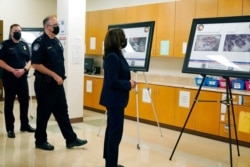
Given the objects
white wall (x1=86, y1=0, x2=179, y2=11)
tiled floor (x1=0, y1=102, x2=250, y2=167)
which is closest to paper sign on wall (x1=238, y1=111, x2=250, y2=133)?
tiled floor (x1=0, y1=102, x2=250, y2=167)

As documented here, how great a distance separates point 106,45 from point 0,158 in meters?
1.86

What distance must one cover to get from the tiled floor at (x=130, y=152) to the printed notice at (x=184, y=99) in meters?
0.49

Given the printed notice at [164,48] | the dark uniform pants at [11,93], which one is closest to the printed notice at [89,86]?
the printed notice at [164,48]

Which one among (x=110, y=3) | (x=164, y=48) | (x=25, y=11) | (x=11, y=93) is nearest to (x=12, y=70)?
(x=11, y=93)

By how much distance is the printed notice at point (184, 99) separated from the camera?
16.8ft

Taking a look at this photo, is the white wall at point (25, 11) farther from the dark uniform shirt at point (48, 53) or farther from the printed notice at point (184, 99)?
the printed notice at point (184, 99)

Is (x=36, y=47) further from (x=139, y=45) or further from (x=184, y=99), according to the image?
(x=184, y=99)

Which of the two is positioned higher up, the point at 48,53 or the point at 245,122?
the point at 48,53

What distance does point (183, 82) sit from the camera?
5.81 metres

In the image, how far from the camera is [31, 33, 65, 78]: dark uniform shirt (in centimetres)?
382

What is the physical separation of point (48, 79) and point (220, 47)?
6.74 feet

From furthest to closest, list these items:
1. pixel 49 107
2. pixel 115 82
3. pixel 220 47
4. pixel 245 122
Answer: pixel 49 107 → pixel 245 122 → pixel 220 47 → pixel 115 82

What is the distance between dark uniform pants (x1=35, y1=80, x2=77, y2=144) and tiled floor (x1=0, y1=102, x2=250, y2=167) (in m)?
0.22

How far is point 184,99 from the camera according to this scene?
17.0 ft
